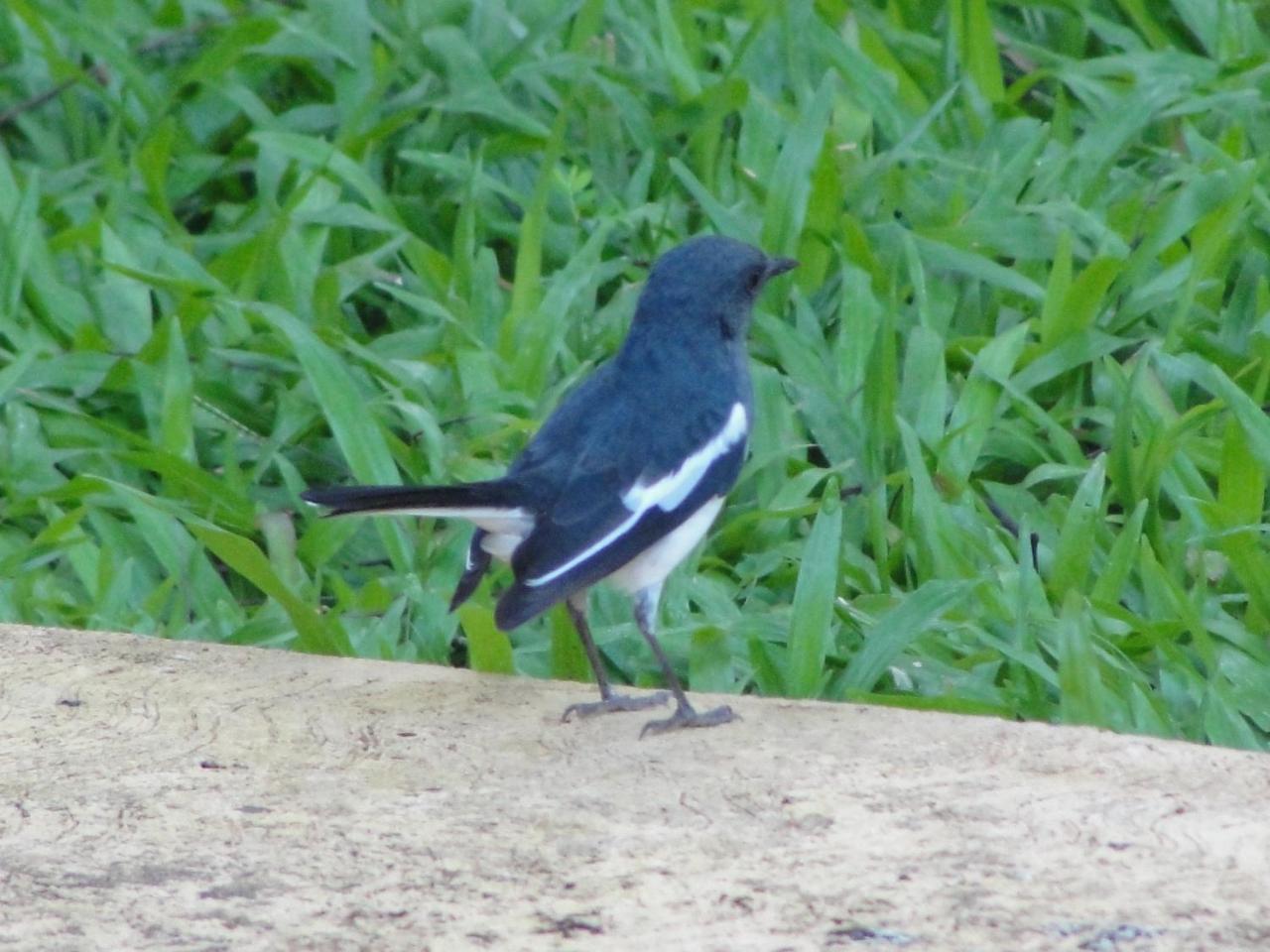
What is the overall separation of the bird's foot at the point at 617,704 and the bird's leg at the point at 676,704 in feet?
0.12

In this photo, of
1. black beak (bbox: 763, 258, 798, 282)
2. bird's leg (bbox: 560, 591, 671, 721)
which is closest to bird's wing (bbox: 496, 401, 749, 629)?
bird's leg (bbox: 560, 591, 671, 721)

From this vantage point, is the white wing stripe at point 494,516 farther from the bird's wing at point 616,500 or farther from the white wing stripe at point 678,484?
the white wing stripe at point 678,484

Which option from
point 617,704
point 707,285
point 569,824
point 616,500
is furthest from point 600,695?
point 707,285

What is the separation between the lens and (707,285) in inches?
169

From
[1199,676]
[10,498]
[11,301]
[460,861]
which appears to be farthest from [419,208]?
[460,861]

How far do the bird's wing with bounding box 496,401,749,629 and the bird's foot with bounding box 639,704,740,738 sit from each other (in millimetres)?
269

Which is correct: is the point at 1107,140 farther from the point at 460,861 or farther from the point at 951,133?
the point at 460,861

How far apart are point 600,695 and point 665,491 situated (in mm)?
387

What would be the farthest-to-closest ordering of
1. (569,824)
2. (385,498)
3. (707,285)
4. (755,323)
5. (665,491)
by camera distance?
(755,323), (707,285), (665,491), (385,498), (569,824)

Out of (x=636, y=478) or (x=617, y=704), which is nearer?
(x=617, y=704)

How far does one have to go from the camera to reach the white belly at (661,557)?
386 centimetres

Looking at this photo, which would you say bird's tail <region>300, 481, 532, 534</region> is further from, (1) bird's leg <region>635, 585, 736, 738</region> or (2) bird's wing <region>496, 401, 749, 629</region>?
(1) bird's leg <region>635, 585, 736, 738</region>

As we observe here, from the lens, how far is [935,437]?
478cm

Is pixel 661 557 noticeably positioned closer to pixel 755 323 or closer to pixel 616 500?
pixel 616 500
